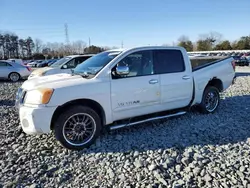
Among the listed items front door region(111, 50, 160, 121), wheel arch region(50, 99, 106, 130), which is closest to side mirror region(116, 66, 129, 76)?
front door region(111, 50, 160, 121)

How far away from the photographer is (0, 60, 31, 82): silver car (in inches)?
609

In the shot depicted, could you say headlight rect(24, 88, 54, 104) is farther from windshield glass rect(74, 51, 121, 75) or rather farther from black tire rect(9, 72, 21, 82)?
black tire rect(9, 72, 21, 82)

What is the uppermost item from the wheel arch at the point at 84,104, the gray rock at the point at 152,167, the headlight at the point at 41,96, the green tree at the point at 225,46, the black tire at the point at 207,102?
the green tree at the point at 225,46

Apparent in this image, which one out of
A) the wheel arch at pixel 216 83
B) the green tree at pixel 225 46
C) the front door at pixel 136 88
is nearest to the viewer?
the front door at pixel 136 88

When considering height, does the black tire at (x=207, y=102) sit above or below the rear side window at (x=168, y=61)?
below

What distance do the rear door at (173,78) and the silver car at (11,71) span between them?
13890mm

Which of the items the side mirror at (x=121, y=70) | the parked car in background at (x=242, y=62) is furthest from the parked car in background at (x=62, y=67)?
the parked car in background at (x=242, y=62)

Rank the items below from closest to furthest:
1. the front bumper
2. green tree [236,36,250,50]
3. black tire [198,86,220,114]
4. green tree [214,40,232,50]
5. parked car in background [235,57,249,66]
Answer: the front bumper < black tire [198,86,220,114] < parked car in background [235,57,249,66] < green tree [236,36,250,50] < green tree [214,40,232,50]

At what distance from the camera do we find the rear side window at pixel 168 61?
473 centimetres

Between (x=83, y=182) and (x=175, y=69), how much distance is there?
3239 millimetres

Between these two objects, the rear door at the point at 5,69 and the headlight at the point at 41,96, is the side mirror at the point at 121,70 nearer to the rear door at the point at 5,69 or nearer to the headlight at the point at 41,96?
the headlight at the point at 41,96

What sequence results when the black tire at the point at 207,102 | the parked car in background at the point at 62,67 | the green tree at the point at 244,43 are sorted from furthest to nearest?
1. the green tree at the point at 244,43
2. the parked car in background at the point at 62,67
3. the black tire at the point at 207,102

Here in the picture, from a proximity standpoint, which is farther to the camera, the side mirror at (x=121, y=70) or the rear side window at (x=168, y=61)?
the rear side window at (x=168, y=61)

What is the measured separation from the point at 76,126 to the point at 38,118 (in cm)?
68
